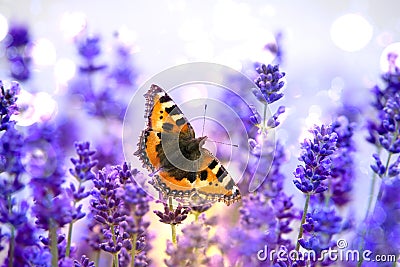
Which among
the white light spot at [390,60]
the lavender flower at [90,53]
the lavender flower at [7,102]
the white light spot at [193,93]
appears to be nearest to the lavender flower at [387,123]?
the white light spot at [390,60]

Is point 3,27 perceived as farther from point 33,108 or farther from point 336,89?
point 336,89

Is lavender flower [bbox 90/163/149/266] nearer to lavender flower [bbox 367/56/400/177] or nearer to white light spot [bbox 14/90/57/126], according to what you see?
white light spot [bbox 14/90/57/126]

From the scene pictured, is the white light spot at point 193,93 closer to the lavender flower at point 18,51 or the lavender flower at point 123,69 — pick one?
the lavender flower at point 123,69

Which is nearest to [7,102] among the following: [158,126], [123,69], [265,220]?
[158,126]

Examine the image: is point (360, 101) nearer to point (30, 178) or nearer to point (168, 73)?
point (168, 73)

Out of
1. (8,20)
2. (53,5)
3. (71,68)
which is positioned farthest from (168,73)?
(53,5)

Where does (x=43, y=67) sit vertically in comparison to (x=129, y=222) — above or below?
above
